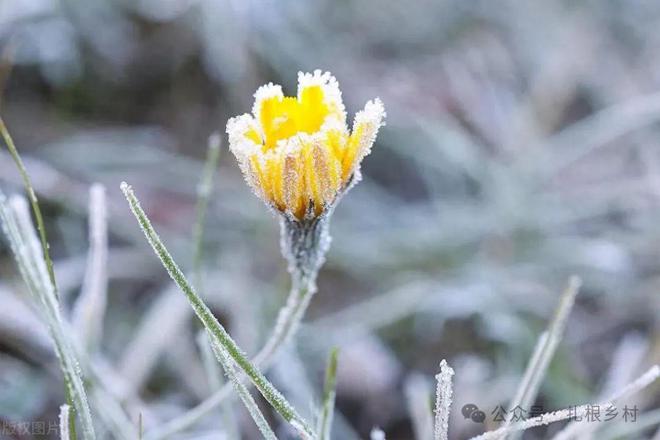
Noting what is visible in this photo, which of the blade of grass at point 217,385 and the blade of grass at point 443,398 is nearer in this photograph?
the blade of grass at point 443,398

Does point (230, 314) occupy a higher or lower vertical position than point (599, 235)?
lower

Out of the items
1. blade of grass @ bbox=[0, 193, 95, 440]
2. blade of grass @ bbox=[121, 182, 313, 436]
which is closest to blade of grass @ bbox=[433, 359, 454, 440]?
blade of grass @ bbox=[121, 182, 313, 436]

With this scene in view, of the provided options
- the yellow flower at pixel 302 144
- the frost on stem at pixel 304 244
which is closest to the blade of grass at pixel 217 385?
the frost on stem at pixel 304 244

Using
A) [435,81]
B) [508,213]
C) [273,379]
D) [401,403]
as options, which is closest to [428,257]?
[508,213]

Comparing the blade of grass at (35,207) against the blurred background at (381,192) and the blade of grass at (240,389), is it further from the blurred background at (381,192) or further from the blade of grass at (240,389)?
the blurred background at (381,192)

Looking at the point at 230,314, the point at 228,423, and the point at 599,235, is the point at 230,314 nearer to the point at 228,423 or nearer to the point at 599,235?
the point at 228,423

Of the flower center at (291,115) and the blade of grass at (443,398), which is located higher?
the flower center at (291,115)
